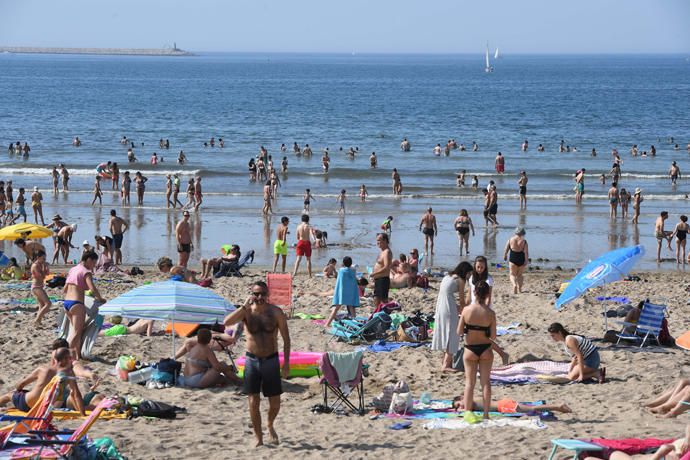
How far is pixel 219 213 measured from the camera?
89.0ft

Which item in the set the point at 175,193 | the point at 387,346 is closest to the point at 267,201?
the point at 175,193

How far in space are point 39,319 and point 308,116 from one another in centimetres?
5662

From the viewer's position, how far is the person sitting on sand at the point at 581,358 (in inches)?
378

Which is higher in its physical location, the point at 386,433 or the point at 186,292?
the point at 186,292

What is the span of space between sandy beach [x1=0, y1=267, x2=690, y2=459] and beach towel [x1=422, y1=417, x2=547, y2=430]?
0.33 ft

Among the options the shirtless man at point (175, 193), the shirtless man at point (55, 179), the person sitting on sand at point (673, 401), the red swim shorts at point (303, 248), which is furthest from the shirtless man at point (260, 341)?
the shirtless man at point (55, 179)

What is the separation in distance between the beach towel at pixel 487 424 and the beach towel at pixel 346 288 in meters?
4.28

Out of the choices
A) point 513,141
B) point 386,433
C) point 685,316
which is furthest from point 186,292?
point 513,141

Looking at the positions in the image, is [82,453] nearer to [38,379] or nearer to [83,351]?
[38,379]

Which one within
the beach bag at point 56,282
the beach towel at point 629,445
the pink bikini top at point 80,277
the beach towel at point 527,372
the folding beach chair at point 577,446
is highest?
the pink bikini top at point 80,277

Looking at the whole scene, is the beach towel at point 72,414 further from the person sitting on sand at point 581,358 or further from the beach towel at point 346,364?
the person sitting on sand at point 581,358

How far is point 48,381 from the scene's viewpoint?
8.15m

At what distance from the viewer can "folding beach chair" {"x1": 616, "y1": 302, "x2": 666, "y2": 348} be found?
10984mm

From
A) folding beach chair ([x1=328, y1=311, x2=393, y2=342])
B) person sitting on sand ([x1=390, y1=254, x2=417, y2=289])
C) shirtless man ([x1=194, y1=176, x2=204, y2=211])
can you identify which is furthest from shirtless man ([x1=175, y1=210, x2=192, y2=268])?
shirtless man ([x1=194, y1=176, x2=204, y2=211])
